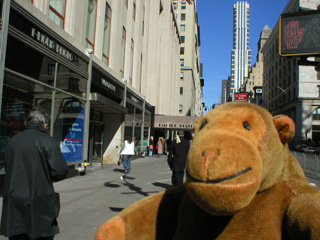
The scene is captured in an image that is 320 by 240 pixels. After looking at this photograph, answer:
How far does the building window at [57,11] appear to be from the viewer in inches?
362

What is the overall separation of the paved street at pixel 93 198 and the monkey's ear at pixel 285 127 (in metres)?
3.78

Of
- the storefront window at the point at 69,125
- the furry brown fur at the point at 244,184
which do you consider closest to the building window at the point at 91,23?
the storefront window at the point at 69,125

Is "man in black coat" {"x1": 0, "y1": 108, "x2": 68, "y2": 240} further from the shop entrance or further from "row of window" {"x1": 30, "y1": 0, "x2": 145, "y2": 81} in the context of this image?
the shop entrance

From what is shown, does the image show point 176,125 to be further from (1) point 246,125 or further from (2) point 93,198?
(1) point 246,125

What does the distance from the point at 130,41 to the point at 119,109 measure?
18.5 ft

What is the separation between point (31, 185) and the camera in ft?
8.83

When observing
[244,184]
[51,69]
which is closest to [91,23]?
[51,69]

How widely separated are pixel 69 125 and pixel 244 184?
10.0 m

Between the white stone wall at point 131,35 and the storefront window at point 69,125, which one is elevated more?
the white stone wall at point 131,35

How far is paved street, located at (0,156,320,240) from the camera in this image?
16.1 feet

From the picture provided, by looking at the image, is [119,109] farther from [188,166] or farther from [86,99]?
[188,166]

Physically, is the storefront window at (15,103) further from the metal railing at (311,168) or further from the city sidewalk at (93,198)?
the metal railing at (311,168)

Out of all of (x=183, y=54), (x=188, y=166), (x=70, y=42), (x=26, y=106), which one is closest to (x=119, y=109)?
(x=70, y=42)

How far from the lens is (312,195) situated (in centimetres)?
153
